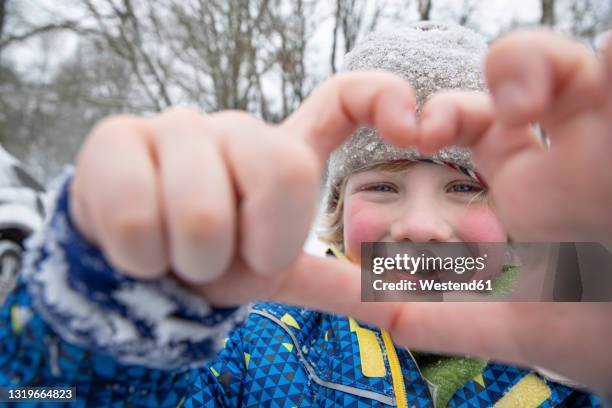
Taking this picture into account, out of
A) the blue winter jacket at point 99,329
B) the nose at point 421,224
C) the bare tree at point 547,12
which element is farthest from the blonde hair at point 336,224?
the bare tree at point 547,12

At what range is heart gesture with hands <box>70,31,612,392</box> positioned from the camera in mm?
259

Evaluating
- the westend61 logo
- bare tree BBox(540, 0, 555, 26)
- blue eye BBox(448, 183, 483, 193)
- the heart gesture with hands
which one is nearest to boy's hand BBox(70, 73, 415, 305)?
the heart gesture with hands

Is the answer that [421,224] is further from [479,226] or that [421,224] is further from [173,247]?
[173,247]

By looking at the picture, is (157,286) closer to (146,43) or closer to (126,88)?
(146,43)

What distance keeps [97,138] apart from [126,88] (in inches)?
228

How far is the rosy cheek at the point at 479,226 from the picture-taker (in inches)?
31.7

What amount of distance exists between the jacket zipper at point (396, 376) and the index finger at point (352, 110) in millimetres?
505

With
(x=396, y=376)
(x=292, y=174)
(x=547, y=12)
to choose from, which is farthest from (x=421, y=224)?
(x=547, y=12)

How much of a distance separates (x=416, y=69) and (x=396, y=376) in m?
0.64

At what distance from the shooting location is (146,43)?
437 cm

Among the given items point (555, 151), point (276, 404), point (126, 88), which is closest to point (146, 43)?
point (126, 88)

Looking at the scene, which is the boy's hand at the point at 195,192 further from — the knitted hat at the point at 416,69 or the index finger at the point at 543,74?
the knitted hat at the point at 416,69

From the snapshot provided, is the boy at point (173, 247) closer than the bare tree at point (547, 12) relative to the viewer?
Yes

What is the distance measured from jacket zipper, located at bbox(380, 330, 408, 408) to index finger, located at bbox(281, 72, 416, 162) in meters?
0.51
